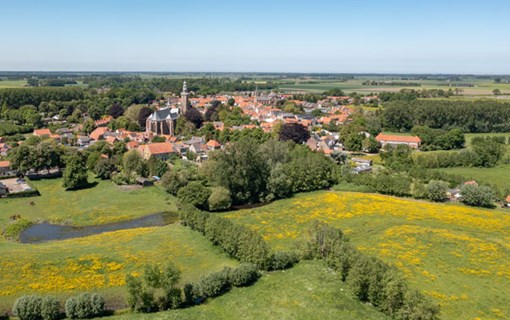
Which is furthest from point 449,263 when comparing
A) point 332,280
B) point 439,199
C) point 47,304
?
point 47,304

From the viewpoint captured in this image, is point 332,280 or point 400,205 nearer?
point 332,280

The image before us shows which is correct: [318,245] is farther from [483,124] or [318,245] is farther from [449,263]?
[483,124]

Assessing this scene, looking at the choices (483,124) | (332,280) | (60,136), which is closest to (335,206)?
(332,280)

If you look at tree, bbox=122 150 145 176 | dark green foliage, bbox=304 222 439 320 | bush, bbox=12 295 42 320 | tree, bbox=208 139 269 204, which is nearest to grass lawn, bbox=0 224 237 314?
bush, bbox=12 295 42 320

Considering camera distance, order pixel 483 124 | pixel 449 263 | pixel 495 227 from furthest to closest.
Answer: pixel 483 124, pixel 495 227, pixel 449 263

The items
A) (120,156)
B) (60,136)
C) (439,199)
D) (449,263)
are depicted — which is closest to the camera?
(449,263)

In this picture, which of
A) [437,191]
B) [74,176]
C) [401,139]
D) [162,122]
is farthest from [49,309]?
[401,139]

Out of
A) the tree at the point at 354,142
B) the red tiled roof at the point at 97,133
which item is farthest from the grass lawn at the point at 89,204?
the tree at the point at 354,142

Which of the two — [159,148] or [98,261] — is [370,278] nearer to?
[98,261]
